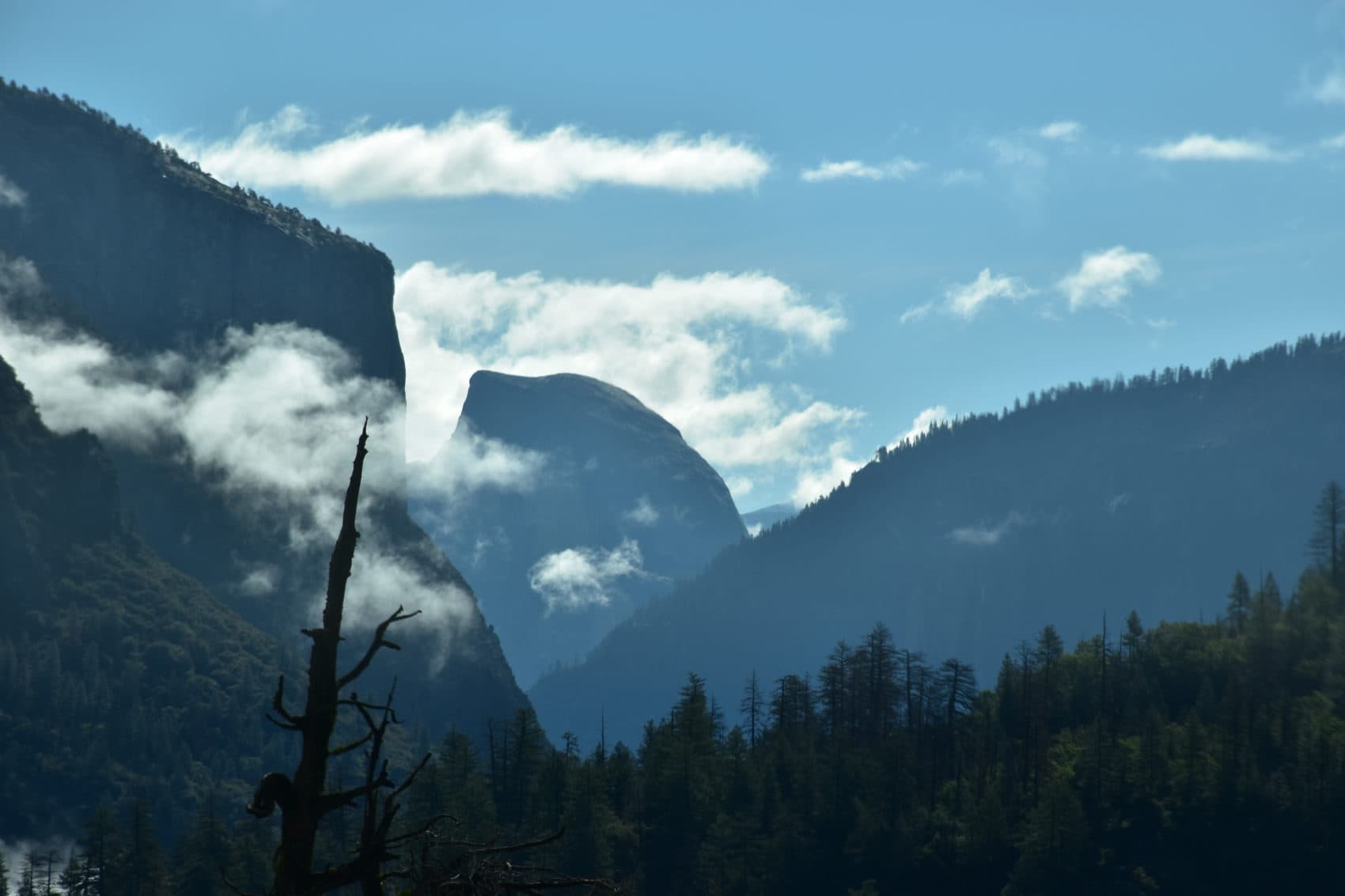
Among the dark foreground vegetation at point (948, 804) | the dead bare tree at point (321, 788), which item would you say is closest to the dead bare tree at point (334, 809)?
the dead bare tree at point (321, 788)

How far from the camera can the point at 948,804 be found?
167875 millimetres

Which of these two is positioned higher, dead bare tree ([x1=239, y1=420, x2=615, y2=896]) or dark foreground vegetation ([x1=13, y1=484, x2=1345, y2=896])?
dark foreground vegetation ([x1=13, y1=484, x2=1345, y2=896])

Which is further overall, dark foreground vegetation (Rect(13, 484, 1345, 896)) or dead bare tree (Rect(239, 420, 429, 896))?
dark foreground vegetation (Rect(13, 484, 1345, 896))

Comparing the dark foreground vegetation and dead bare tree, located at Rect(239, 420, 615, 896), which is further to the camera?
the dark foreground vegetation

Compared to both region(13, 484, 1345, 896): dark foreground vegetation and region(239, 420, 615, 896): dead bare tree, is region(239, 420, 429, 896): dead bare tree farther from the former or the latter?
region(13, 484, 1345, 896): dark foreground vegetation

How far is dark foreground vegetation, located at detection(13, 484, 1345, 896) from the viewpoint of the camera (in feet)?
488

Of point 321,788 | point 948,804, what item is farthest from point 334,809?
point 948,804

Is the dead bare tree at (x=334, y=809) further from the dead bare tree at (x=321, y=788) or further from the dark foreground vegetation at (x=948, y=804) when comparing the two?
the dark foreground vegetation at (x=948, y=804)

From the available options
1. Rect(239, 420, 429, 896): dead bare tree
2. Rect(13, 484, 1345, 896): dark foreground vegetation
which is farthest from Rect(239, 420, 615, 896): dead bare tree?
Rect(13, 484, 1345, 896): dark foreground vegetation

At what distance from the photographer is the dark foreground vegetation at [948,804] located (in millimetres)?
148875

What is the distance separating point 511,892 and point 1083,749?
6348 inches

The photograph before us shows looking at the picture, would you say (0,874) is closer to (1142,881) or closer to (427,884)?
(1142,881)

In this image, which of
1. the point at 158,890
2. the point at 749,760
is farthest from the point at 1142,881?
the point at 158,890

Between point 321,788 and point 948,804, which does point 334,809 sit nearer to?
point 321,788
